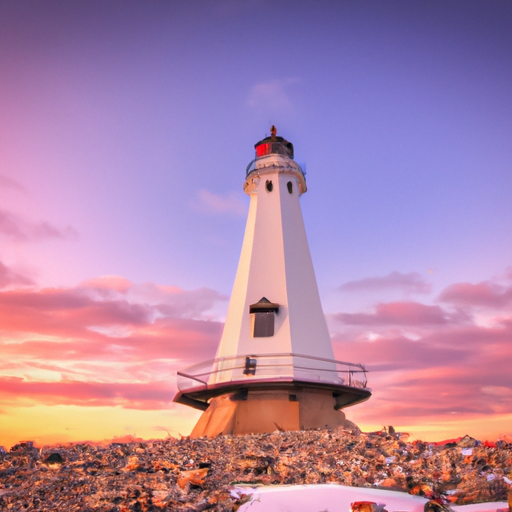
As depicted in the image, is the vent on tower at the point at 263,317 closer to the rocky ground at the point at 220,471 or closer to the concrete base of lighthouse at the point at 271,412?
the concrete base of lighthouse at the point at 271,412

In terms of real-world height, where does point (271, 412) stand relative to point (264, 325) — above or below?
below

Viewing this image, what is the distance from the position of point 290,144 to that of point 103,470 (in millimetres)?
21616

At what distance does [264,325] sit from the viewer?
22391mm

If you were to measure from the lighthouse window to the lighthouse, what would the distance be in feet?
0.14

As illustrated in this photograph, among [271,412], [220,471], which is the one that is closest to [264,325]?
[271,412]

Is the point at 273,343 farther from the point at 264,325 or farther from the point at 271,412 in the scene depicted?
the point at 271,412

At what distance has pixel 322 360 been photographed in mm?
21969


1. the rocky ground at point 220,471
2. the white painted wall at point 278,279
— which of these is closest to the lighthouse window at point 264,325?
the white painted wall at point 278,279

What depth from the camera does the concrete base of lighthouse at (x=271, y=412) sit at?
19938mm

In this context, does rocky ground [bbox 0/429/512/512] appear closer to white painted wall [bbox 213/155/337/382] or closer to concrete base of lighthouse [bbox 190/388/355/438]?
concrete base of lighthouse [bbox 190/388/355/438]

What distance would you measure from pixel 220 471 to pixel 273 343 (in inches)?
478

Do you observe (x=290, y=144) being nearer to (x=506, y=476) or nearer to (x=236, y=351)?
(x=236, y=351)

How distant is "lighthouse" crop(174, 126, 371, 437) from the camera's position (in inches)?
803

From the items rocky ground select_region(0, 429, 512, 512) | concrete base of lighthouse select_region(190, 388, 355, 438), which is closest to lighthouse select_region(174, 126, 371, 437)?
concrete base of lighthouse select_region(190, 388, 355, 438)
